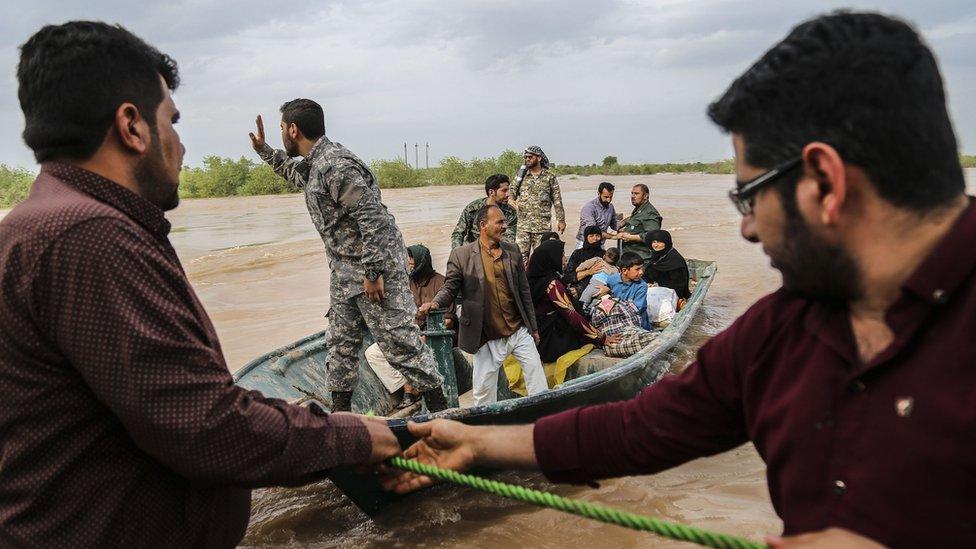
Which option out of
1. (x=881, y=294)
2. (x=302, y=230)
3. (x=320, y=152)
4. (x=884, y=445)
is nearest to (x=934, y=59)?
(x=881, y=294)

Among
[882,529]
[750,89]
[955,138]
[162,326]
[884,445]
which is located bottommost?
[882,529]

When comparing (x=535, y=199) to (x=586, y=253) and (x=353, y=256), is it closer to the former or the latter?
(x=586, y=253)

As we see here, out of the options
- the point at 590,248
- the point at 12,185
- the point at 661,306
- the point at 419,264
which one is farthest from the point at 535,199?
the point at 12,185

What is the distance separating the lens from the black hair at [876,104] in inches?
42.2

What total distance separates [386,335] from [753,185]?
140 inches

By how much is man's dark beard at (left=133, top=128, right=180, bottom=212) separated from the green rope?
926mm

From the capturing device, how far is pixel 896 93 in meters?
1.07

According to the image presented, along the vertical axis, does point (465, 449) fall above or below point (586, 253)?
above

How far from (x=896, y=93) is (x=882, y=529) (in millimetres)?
683

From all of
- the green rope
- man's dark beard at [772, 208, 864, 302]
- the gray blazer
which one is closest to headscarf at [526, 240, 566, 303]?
the gray blazer

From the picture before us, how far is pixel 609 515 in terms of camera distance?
1518mm

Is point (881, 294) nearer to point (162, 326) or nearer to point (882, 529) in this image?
point (882, 529)

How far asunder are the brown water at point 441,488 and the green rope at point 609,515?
2423mm

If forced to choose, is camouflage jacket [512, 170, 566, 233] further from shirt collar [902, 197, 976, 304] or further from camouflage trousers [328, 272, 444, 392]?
shirt collar [902, 197, 976, 304]
